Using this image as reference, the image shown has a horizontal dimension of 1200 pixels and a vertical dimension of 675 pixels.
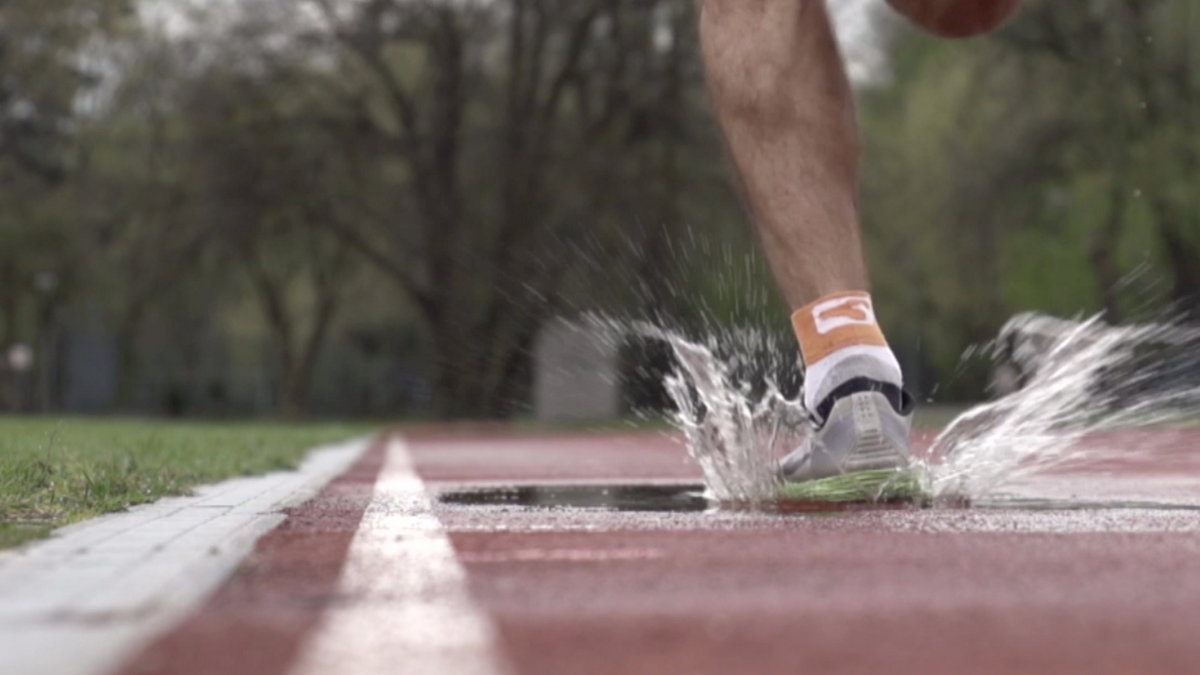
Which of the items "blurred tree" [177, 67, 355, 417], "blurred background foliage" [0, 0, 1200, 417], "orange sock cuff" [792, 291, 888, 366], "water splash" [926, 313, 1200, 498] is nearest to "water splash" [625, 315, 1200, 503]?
"water splash" [926, 313, 1200, 498]

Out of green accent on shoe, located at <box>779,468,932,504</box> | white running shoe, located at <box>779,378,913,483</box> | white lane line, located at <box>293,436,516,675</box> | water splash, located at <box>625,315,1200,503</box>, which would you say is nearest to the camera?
white lane line, located at <box>293,436,516,675</box>

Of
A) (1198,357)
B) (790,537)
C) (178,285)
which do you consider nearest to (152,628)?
(790,537)

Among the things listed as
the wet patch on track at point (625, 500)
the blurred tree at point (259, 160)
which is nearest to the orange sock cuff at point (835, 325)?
the wet patch on track at point (625, 500)

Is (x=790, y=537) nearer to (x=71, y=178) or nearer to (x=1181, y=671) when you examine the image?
(x=1181, y=671)

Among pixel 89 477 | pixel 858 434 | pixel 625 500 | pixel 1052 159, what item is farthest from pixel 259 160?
pixel 858 434

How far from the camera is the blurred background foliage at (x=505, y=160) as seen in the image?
124 ft

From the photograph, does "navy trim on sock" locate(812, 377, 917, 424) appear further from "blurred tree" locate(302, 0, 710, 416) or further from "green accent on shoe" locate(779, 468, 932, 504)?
"blurred tree" locate(302, 0, 710, 416)

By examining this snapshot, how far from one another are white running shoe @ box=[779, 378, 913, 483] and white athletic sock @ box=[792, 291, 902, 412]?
31 millimetres

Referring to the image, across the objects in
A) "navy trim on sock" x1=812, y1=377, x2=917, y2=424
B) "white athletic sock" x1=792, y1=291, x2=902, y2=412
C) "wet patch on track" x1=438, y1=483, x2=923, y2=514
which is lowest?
"wet patch on track" x1=438, y1=483, x2=923, y2=514

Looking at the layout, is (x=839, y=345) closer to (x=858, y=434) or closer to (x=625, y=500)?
(x=858, y=434)

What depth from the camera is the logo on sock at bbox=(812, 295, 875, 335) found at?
6.11 m

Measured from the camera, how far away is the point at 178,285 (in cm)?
4506

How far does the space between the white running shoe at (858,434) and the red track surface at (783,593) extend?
19 cm

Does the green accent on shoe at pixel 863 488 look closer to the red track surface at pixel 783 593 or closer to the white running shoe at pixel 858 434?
the white running shoe at pixel 858 434
